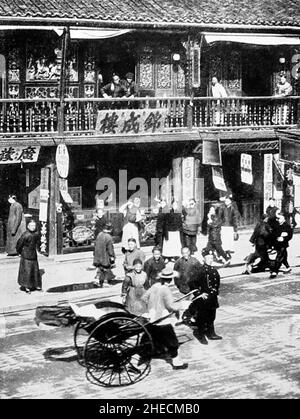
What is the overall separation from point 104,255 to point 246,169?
27.7 ft

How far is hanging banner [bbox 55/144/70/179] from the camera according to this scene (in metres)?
21.6

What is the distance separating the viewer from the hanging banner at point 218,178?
2410 centimetres

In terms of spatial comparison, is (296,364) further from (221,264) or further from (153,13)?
(153,13)

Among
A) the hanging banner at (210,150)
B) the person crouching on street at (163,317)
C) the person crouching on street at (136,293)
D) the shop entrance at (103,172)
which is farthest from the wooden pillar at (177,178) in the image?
the person crouching on street at (163,317)

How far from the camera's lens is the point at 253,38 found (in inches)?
953

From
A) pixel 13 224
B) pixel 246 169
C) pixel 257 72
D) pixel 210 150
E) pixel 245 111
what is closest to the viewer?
pixel 13 224

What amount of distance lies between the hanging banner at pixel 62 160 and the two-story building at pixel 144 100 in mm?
383

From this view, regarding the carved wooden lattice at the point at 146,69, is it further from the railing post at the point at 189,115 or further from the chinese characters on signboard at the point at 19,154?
the chinese characters on signboard at the point at 19,154

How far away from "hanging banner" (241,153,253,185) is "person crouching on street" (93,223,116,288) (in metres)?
8.02

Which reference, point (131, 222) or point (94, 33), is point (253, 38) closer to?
point (94, 33)

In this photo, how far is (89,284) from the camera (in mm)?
19031

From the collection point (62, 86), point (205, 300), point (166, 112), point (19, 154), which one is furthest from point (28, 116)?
point (205, 300)

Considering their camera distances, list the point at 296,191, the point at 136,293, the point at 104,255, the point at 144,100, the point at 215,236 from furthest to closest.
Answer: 1. the point at 296,191
2. the point at 144,100
3. the point at 215,236
4. the point at 104,255
5. the point at 136,293
